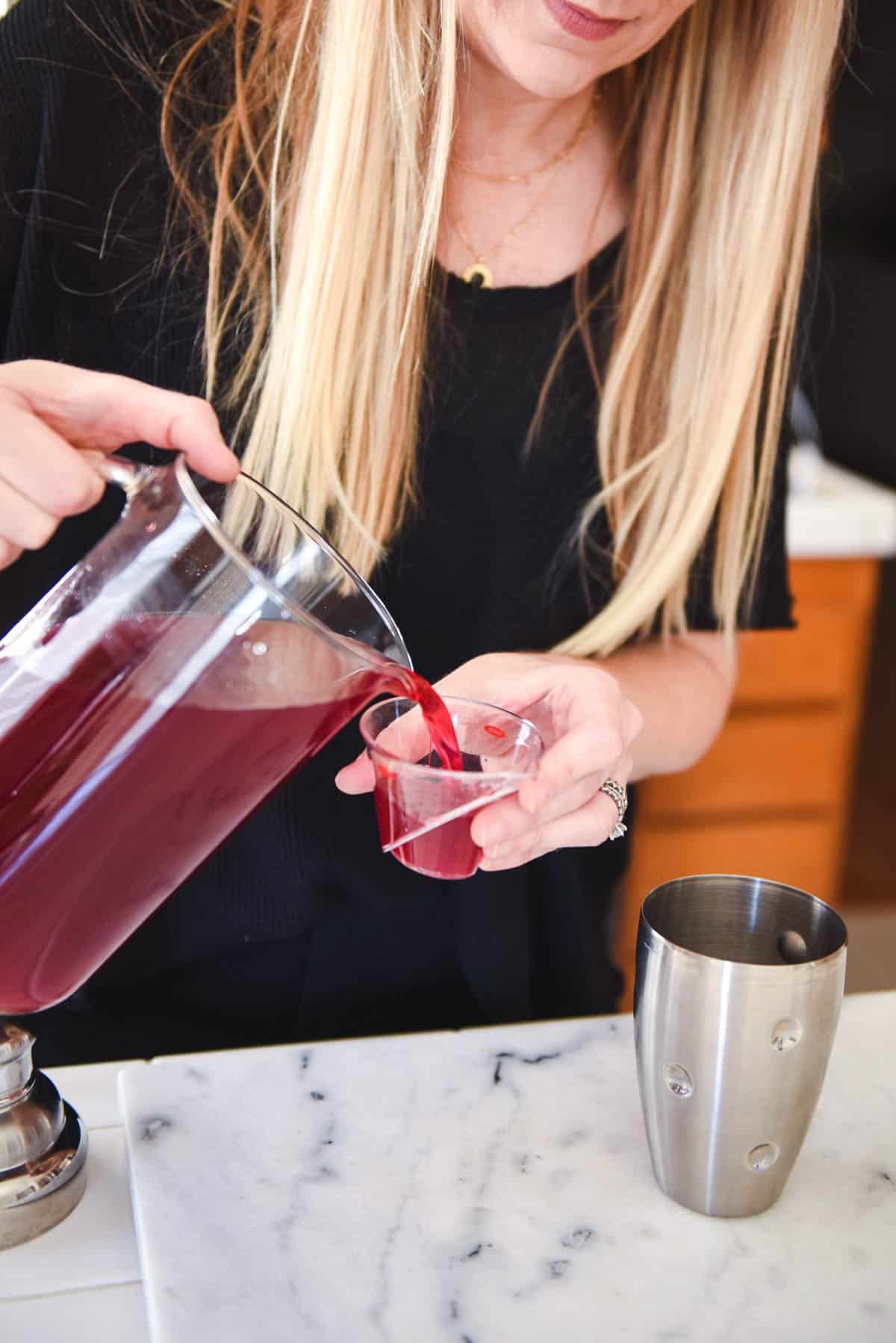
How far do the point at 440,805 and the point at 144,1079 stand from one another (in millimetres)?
286

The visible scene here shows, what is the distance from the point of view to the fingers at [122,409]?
0.76 metres

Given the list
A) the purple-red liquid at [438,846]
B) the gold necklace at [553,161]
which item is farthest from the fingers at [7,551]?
the gold necklace at [553,161]

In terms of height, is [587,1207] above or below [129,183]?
below

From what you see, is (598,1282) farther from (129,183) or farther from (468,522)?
(129,183)

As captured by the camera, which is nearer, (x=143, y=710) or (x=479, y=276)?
(x=143, y=710)

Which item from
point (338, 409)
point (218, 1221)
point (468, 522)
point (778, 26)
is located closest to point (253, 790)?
point (218, 1221)

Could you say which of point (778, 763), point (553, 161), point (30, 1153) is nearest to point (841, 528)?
point (778, 763)

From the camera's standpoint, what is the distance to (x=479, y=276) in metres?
1.25

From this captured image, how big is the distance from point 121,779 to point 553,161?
88 cm

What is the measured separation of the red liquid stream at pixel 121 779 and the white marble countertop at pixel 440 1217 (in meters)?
0.17

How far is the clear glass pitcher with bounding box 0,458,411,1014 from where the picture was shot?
26.1 inches

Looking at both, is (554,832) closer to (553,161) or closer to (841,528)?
(553,161)

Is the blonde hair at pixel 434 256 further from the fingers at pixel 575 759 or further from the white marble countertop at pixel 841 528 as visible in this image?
the white marble countertop at pixel 841 528

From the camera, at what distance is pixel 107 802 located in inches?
26.5
